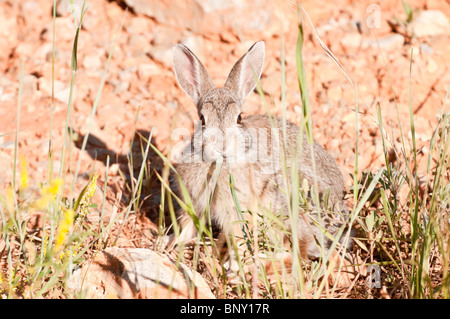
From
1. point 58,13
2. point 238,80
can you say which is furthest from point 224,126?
point 58,13

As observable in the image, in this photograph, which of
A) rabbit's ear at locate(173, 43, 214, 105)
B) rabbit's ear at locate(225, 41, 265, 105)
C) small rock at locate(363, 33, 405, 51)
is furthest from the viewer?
small rock at locate(363, 33, 405, 51)

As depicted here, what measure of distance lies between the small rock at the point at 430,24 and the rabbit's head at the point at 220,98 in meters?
3.07

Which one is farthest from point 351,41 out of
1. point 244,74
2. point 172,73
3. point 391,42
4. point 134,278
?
point 134,278

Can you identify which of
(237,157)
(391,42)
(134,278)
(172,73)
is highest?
(391,42)

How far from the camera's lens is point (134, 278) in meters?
2.81

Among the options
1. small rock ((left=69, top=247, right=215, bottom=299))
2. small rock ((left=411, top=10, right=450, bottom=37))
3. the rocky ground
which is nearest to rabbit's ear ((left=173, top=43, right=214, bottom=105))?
the rocky ground

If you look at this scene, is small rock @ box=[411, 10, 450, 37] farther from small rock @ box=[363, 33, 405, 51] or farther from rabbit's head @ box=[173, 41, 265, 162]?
rabbit's head @ box=[173, 41, 265, 162]

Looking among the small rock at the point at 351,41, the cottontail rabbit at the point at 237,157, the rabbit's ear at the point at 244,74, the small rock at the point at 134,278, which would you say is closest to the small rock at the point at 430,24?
→ the small rock at the point at 351,41

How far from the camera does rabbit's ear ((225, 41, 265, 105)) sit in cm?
379

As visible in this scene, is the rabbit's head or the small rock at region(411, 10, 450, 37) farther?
the small rock at region(411, 10, 450, 37)

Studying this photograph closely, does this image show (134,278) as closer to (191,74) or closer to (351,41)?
(191,74)

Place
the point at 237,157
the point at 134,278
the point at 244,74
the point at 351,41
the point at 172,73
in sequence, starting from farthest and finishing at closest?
the point at 351,41, the point at 172,73, the point at 244,74, the point at 237,157, the point at 134,278

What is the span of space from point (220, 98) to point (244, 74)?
0.33m

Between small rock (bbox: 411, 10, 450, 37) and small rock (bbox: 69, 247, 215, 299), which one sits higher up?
small rock (bbox: 411, 10, 450, 37)
